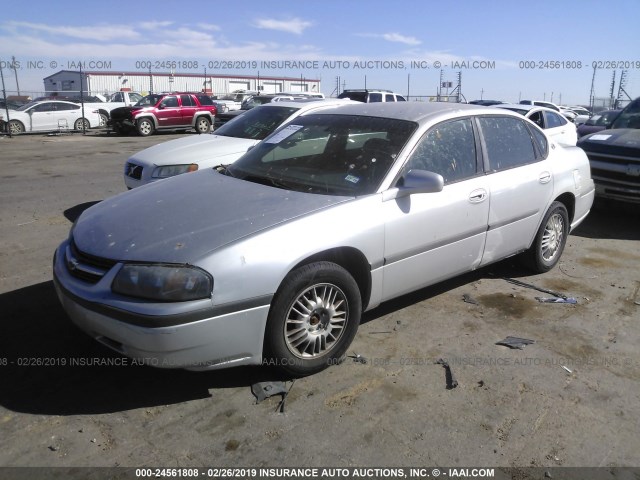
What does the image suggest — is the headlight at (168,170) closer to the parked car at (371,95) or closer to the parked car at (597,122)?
the parked car at (597,122)

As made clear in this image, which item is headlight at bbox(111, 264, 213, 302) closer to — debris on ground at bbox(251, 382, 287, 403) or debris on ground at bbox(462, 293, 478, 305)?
debris on ground at bbox(251, 382, 287, 403)

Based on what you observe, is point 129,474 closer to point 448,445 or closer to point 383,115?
point 448,445

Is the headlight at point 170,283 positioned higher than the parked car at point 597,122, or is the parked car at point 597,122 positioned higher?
the parked car at point 597,122

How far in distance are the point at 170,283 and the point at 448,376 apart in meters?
1.83

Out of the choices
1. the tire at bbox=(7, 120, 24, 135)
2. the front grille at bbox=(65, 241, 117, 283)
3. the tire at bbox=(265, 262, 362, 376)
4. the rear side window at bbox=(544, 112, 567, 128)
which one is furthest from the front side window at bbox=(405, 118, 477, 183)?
the tire at bbox=(7, 120, 24, 135)

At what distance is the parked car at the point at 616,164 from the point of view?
7086 millimetres

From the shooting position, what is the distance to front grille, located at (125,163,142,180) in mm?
6963

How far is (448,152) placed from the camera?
4.14 m

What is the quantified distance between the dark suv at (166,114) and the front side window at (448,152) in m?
19.5

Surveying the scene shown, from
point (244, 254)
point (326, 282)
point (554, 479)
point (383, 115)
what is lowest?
point (554, 479)

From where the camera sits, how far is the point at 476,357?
145 inches

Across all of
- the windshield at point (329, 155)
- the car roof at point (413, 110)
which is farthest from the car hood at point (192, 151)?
the car roof at point (413, 110)

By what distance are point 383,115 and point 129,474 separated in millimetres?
3037

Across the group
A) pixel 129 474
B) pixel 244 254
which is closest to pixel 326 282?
pixel 244 254
